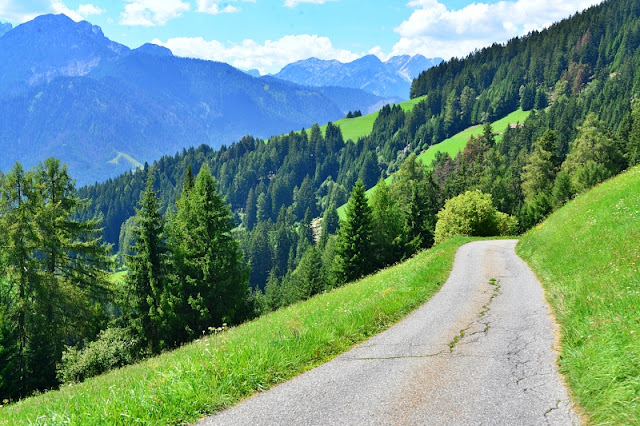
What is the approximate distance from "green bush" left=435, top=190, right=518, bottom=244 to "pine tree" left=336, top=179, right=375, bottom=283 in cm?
1067

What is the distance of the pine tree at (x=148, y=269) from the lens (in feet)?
108

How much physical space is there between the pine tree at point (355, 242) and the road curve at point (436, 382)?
122 ft

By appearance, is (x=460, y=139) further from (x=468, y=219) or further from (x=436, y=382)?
(x=436, y=382)

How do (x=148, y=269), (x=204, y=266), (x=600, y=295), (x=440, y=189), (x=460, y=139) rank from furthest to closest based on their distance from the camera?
(x=460, y=139) < (x=440, y=189) < (x=204, y=266) < (x=148, y=269) < (x=600, y=295)

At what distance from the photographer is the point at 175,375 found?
25.7 feet

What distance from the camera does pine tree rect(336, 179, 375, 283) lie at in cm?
5041

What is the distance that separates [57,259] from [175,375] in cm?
3130

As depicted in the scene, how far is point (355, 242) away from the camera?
5053 centimetres

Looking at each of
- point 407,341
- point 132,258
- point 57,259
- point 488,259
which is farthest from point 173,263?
point 407,341

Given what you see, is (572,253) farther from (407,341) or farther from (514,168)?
(514,168)

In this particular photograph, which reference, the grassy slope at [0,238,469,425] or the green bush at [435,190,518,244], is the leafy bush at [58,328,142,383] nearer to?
the grassy slope at [0,238,469,425]

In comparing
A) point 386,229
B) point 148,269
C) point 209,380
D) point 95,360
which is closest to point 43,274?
point 148,269

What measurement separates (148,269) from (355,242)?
2553cm

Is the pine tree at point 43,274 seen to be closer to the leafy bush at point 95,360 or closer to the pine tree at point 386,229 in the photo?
the leafy bush at point 95,360
